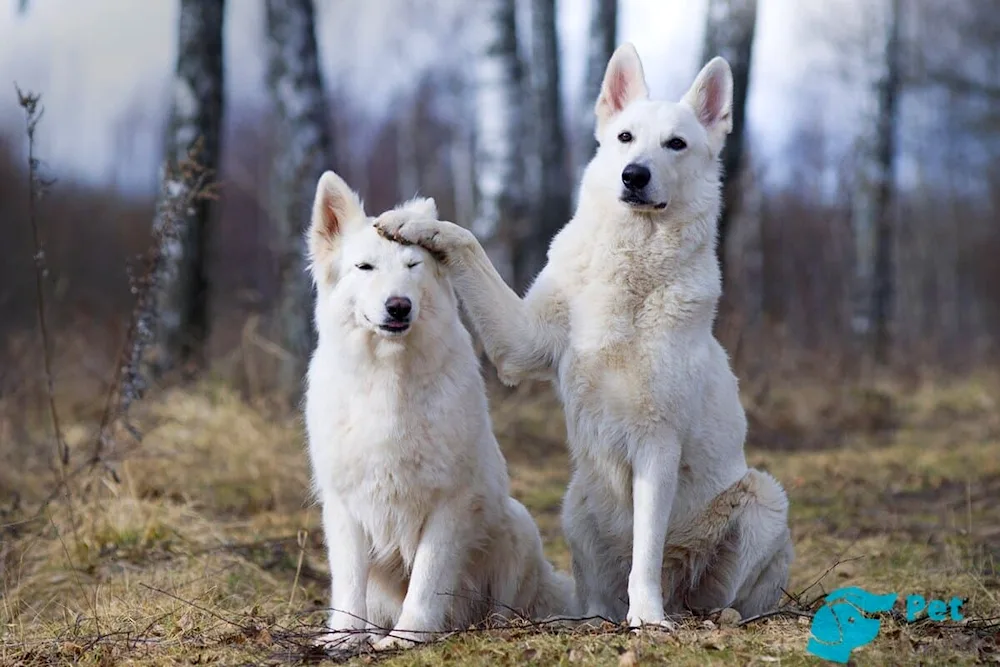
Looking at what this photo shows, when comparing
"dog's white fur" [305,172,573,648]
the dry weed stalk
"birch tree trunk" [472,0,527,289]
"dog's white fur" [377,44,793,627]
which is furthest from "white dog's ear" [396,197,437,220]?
"birch tree trunk" [472,0,527,289]

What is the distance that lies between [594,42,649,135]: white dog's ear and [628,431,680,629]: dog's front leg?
1327 millimetres

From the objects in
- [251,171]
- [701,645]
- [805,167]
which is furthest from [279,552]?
[251,171]

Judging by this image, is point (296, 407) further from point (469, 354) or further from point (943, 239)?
point (943, 239)

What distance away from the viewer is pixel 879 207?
49.7ft

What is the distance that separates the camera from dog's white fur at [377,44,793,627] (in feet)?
12.2

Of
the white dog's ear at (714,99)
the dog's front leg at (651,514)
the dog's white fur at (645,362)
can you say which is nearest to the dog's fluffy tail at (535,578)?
the dog's white fur at (645,362)

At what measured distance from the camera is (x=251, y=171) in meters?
36.2

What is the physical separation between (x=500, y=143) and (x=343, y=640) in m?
6.69

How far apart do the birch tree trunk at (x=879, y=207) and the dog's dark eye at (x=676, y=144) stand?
11813mm

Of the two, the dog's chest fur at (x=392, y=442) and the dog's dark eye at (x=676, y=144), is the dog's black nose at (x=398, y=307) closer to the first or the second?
the dog's chest fur at (x=392, y=442)

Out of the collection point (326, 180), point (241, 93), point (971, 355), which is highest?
point (241, 93)

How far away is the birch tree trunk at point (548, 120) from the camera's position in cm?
1321

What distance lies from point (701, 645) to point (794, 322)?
13.2 meters

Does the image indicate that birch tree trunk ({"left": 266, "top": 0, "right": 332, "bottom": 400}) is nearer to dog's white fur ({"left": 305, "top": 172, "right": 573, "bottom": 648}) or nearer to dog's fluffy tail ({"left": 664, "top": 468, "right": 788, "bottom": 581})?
dog's white fur ({"left": 305, "top": 172, "right": 573, "bottom": 648})
